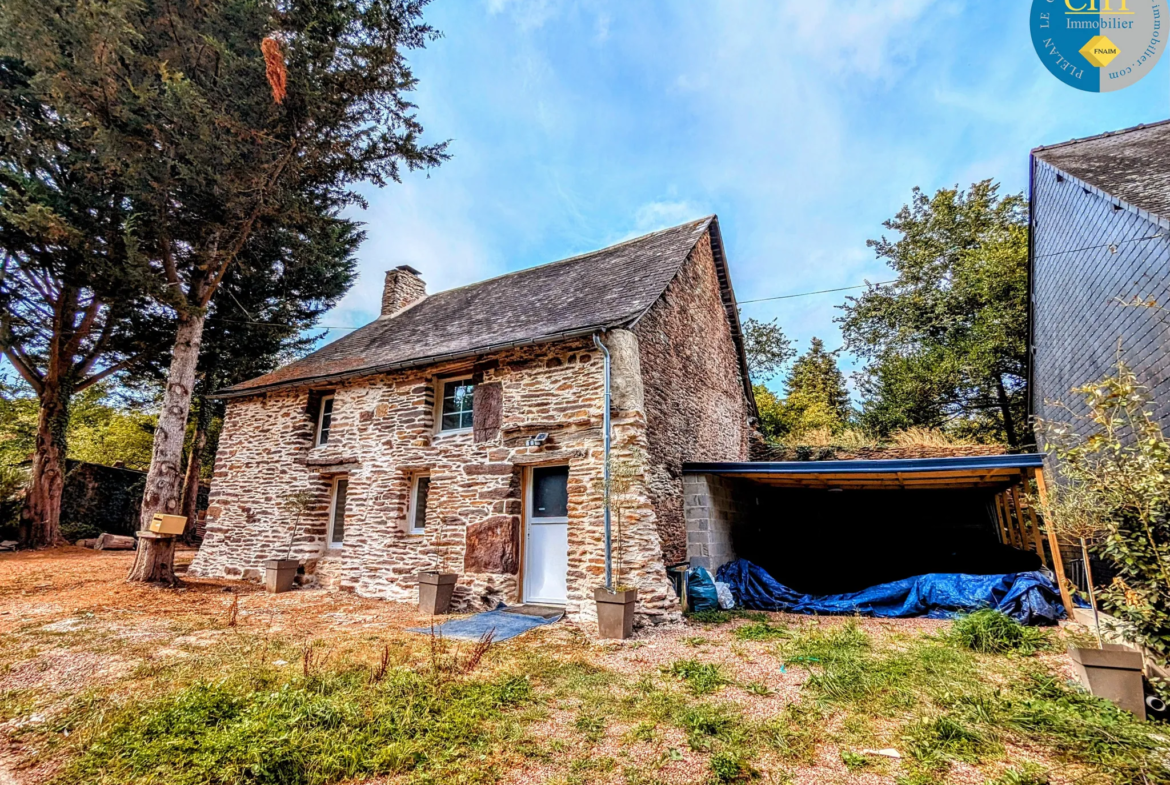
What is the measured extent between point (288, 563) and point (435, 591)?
11.6 feet

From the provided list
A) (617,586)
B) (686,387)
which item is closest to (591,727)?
(617,586)

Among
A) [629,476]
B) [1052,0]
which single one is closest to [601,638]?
[629,476]

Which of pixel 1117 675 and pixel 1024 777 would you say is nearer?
pixel 1024 777

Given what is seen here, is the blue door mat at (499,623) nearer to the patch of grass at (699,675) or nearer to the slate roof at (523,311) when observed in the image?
the patch of grass at (699,675)

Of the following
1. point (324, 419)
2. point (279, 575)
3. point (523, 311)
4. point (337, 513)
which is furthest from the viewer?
point (324, 419)

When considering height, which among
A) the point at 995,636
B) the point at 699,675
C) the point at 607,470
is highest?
the point at 607,470

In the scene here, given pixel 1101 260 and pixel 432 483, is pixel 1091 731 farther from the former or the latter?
pixel 432 483

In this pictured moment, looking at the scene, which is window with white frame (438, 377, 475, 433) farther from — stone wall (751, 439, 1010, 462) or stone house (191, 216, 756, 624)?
stone wall (751, 439, 1010, 462)

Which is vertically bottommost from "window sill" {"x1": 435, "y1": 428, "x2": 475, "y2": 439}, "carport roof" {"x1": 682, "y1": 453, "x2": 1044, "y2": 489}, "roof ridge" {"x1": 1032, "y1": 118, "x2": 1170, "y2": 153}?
"carport roof" {"x1": 682, "y1": 453, "x2": 1044, "y2": 489}

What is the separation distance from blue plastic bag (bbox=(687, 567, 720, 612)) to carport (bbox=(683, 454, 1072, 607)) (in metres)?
0.39

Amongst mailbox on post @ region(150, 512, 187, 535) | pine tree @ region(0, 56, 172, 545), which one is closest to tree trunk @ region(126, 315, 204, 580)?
mailbox on post @ region(150, 512, 187, 535)

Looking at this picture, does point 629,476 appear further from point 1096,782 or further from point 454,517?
point 1096,782

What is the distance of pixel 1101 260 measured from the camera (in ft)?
20.6

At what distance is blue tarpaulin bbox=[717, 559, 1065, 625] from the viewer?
5660mm
